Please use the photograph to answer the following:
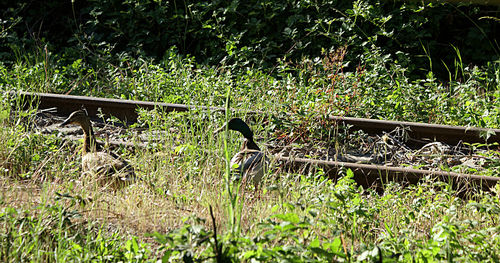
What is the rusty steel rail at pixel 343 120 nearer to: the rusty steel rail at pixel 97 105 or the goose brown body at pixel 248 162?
the rusty steel rail at pixel 97 105

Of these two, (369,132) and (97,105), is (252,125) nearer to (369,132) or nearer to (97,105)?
(369,132)

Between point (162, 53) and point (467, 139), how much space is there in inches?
215

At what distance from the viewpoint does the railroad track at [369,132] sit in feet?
15.5

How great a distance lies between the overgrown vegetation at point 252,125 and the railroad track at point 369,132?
130 millimetres

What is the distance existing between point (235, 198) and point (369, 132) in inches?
119

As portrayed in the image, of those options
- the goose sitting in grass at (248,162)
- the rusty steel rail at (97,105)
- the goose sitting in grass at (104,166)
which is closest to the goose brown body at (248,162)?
the goose sitting in grass at (248,162)

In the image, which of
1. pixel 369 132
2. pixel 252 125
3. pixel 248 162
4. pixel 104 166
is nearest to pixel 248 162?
pixel 248 162

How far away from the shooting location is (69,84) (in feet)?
25.0

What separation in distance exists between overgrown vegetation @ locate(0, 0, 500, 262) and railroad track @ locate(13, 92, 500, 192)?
13 centimetres

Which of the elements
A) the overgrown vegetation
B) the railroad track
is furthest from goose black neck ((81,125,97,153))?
the railroad track

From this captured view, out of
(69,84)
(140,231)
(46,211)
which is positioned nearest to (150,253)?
(140,231)

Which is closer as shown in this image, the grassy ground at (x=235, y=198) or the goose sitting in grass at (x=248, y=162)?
the grassy ground at (x=235, y=198)

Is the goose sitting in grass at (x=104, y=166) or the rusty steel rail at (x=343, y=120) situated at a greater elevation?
the rusty steel rail at (x=343, y=120)

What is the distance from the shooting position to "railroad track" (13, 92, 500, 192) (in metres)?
4.73
